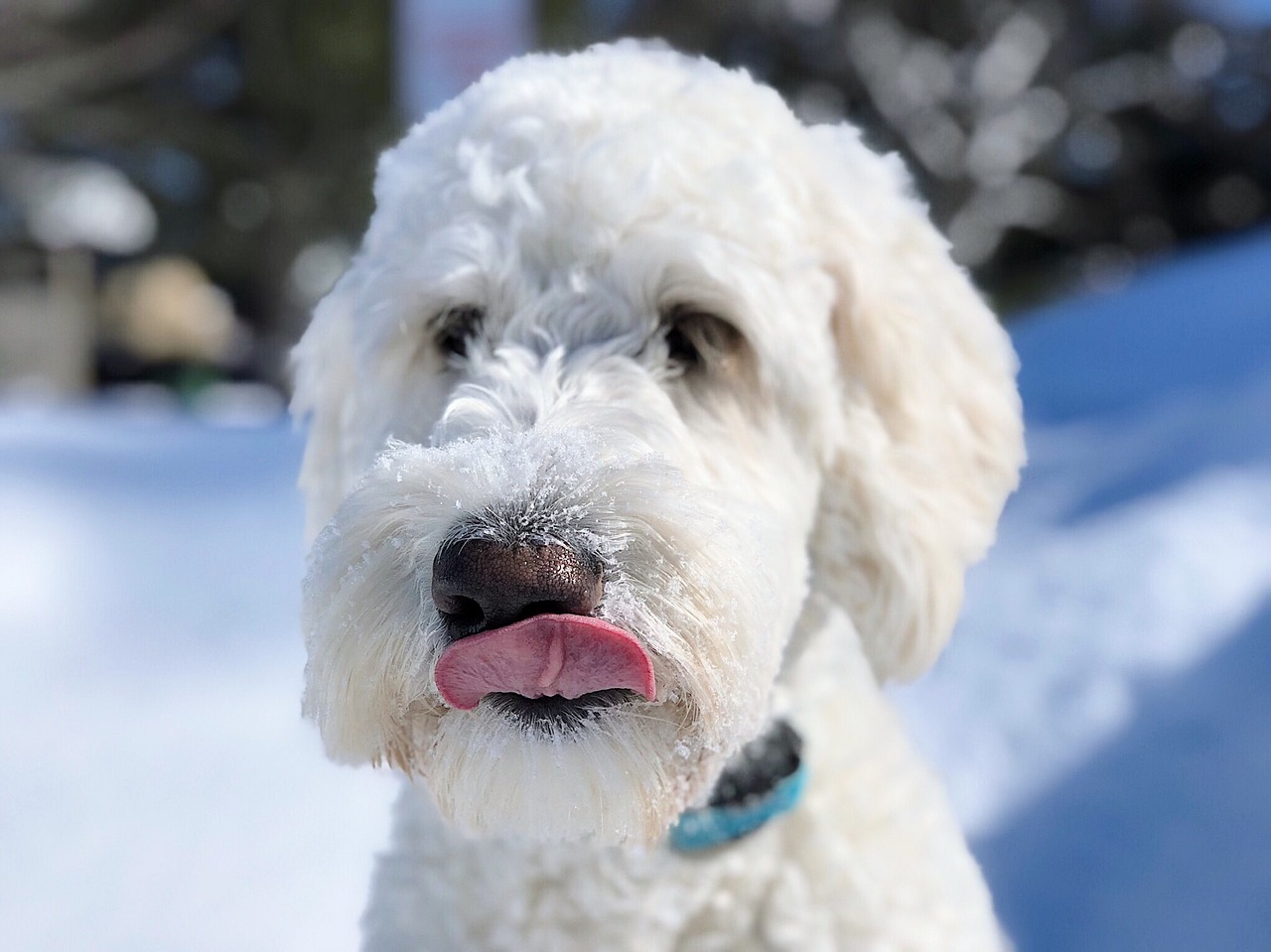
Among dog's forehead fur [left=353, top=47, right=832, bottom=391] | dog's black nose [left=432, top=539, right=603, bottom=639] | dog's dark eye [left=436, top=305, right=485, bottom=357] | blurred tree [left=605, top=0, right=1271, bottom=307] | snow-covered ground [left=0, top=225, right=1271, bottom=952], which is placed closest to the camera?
dog's black nose [left=432, top=539, right=603, bottom=639]

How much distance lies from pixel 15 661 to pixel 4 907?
1183 mm

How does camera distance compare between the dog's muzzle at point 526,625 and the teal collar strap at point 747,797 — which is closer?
the dog's muzzle at point 526,625

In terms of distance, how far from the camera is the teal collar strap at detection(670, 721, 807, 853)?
59.3 inches

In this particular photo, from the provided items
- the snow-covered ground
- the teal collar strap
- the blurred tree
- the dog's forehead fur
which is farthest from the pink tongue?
the blurred tree

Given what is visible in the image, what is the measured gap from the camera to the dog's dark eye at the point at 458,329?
1.58 meters

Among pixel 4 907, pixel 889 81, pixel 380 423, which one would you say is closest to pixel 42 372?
pixel 889 81

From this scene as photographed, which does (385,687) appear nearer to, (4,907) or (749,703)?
(749,703)

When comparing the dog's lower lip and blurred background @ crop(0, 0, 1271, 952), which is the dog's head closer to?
the dog's lower lip

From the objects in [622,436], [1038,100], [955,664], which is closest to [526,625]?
[622,436]

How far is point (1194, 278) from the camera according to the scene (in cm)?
499

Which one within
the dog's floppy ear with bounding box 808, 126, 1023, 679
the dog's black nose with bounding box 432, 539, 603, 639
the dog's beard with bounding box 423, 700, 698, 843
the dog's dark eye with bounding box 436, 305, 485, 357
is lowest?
the dog's beard with bounding box 423, 700, 698, 843

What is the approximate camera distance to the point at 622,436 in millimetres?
1320

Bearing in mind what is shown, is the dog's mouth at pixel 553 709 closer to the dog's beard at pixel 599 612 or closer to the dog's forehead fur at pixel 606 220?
the dog's beard at pixel 599 612

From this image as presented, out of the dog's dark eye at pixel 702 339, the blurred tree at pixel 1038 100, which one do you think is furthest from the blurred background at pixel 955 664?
the blurred tree at pixel 1038 100
